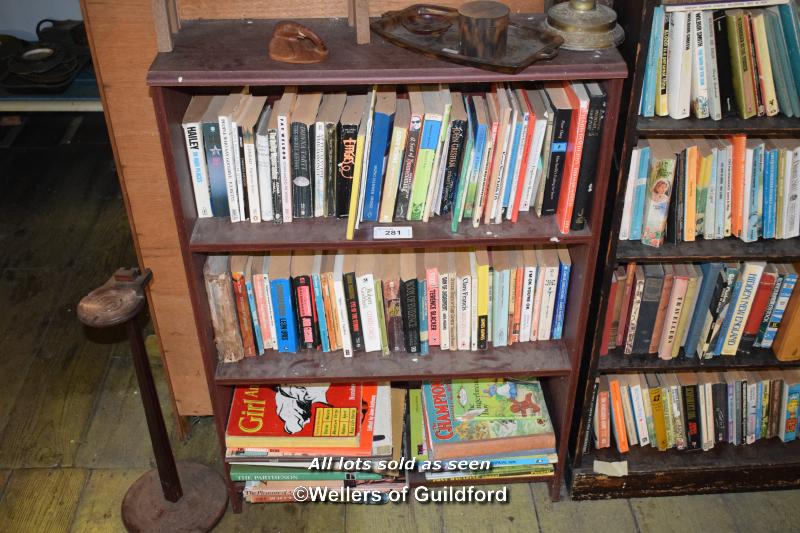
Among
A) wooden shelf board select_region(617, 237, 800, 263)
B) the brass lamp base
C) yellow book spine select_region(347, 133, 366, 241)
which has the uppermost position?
the brass lamp base

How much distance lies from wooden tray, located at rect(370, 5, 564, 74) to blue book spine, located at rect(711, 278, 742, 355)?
0.87 meters

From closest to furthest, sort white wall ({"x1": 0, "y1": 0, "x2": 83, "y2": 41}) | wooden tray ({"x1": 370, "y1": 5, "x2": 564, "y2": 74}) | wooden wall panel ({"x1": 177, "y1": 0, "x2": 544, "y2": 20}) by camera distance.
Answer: wooden tray ({"x1": 370, "y1": 5, "x2": 564, "y2": 74}) → wooden wall panel ({"x1": 177, "y1": 0, "x2": 544, "y2": 20}) → white wall ({"x1": 0, "y1": 0, "x2": 83, "y2": 41})

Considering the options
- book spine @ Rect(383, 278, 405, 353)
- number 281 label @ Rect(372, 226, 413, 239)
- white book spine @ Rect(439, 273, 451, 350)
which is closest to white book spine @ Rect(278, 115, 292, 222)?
number 281 label @ Rect(372, 226, 413, 239)

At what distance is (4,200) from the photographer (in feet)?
12.5

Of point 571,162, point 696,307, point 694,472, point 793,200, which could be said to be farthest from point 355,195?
point 694,472

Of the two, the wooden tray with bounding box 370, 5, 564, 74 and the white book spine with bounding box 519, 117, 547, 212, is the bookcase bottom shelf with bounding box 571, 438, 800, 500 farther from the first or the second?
the wooden tray with bounding box 370, 5, 564, 74

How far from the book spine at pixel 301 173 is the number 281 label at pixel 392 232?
174mm

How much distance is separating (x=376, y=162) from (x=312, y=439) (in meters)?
0.84

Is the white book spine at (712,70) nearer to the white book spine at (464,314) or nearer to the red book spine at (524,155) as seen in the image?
the red book spine at (524,155)

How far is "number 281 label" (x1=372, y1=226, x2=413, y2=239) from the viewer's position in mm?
1975

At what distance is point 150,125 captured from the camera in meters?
2.13

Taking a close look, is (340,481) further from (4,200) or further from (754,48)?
(4,200)

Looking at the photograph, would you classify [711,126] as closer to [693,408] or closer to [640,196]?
[640,196]

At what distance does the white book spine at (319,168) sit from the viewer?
1.89 m
